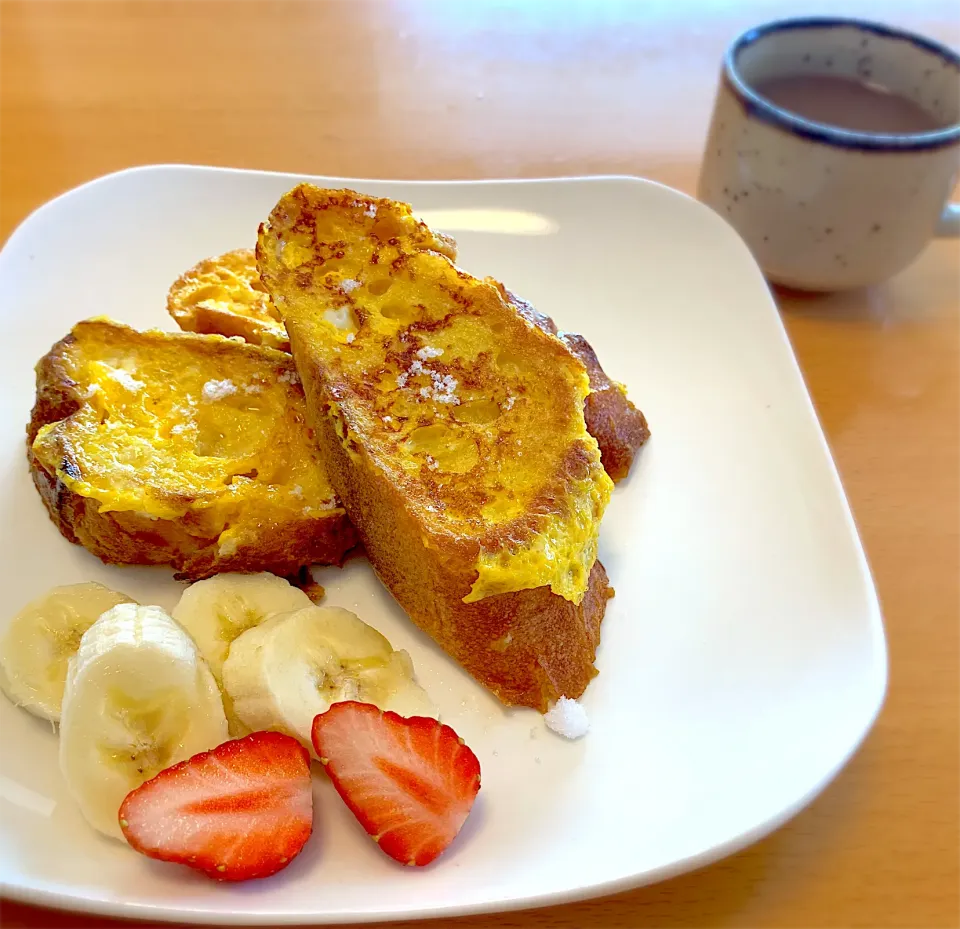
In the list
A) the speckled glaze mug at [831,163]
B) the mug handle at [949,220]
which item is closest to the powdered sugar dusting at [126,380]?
the speckled glaze mug at [831,163]

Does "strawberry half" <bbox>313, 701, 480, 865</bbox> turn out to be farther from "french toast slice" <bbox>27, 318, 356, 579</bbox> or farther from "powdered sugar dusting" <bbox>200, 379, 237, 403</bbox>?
"powdered sugar dusting" <bbox>200, 379, 237, 403</bbox>

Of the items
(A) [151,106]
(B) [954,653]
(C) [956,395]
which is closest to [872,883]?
(B) [954,653]

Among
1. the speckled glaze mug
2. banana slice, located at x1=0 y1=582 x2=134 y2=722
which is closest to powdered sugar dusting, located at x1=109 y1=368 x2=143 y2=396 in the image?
banana slice, located at x1=0 y1=582 x2=134 y2=722

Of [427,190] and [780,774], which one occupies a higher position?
[427,190]

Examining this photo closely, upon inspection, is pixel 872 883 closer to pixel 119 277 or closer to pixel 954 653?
pixel 954 653

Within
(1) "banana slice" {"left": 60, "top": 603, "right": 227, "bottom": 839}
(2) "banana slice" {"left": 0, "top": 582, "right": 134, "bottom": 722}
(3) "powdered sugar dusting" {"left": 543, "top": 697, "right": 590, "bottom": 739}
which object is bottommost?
(3) "powdered sugar dusting" {"left": 543, "top": 697, "right": 590, "bottom": 739}

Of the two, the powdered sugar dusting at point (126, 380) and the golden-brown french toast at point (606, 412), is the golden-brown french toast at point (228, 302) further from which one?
the golden-brown french toast at point (606, 412)

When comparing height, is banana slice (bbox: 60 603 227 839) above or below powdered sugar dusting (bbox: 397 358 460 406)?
below
